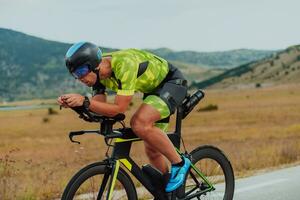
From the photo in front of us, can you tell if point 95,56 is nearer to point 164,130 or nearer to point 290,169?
point 164,130

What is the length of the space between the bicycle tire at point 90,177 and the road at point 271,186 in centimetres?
335

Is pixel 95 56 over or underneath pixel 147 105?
over

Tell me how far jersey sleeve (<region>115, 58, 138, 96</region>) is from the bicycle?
0.26 m

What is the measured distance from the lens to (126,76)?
17.2ft

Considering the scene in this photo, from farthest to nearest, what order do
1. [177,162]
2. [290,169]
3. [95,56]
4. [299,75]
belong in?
1. [299,75]
2. [290,169]
3. [177,162]
4. [95,56]

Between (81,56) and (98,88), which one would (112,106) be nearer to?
(81,56)

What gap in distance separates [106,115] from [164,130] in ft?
3.03

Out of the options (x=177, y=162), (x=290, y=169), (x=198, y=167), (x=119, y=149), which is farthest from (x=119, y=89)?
(x=290, y=169)

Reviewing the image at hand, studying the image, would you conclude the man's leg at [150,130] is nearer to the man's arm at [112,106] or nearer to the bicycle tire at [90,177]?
the man's arm at [112,106]

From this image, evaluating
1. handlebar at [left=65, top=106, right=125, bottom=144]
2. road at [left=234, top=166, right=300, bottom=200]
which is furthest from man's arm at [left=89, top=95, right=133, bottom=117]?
road at [left=234, top=166, right=300, bottom=200]

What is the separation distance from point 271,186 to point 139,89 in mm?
4542

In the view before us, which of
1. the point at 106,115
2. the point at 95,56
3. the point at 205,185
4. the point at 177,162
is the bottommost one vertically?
the point at 205,185

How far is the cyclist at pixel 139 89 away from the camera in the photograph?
5082mm

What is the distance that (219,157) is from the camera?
678cm
